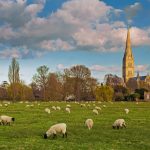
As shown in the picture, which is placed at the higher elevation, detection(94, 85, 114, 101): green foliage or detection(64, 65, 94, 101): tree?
detection(64, 65, 94, 101): tree

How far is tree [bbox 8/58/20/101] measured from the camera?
148m

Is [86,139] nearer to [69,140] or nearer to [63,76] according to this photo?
[69,140]

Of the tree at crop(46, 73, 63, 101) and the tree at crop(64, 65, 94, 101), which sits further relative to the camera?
the tree at crop(64, 65, 94, 101)

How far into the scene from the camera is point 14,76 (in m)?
150

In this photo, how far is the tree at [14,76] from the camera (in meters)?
148

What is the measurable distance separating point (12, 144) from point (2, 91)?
166500 millimetres

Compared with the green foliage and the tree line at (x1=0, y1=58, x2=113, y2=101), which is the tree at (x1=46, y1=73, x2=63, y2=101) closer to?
the tree line at (x1=0, y1=58, x2=113, y2=101)

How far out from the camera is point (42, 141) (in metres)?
23.9

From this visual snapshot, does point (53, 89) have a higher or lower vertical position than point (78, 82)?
lower

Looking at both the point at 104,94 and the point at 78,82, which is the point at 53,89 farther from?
the point at 104,94

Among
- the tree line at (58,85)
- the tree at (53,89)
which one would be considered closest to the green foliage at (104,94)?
the tree line at (58,85)

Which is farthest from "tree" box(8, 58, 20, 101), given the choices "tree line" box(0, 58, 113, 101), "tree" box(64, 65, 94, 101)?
"tree" box(64, 65, 94, 101)

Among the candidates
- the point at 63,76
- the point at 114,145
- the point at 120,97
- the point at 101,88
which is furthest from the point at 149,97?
the point at 114,145

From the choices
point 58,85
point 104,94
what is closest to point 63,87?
point 58,85
